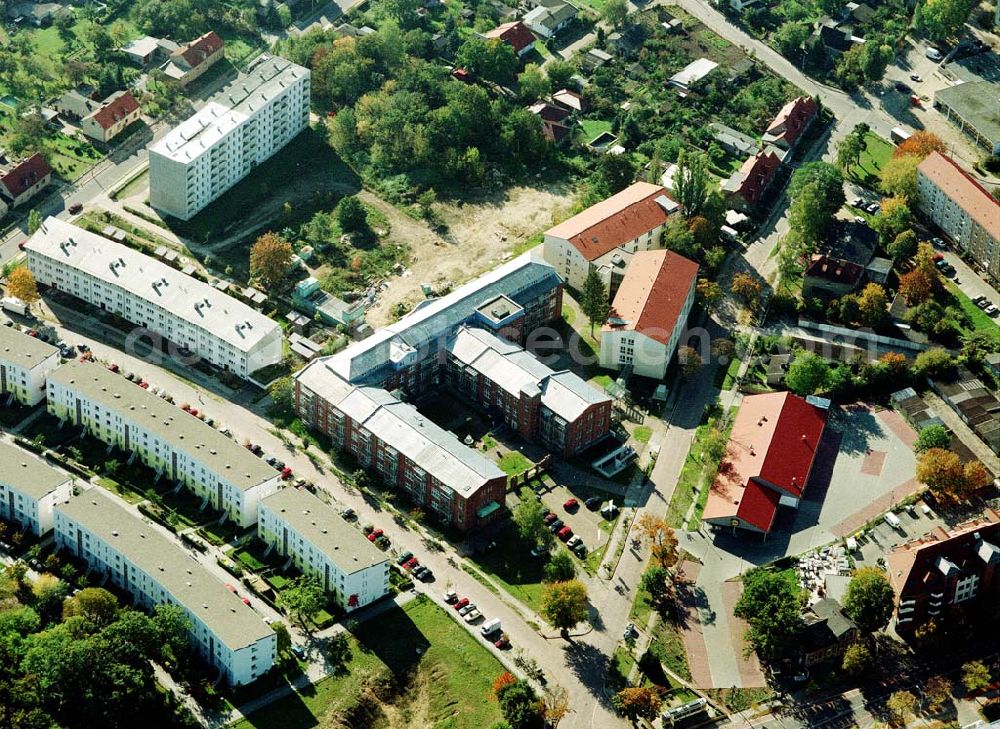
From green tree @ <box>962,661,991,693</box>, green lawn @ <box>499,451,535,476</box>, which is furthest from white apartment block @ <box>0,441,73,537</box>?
green tree @ <box>962,661,991,693</box>

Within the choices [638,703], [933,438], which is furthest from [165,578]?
[933,438]

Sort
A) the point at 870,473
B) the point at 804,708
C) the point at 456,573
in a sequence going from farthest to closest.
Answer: the point at 870,473
the point at 456,573
the point at 804,708

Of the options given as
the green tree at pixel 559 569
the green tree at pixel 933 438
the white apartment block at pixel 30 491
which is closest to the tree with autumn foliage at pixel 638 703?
the green tree at pixel 559 569

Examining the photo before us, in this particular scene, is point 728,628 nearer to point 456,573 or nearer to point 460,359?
point 456,573

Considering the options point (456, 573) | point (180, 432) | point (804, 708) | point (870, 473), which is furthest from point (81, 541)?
point (870, 473)

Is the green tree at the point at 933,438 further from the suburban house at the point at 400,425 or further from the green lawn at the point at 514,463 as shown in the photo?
the green lawn at the point at 514,463

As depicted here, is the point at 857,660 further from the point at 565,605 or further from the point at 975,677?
the point at 565,605

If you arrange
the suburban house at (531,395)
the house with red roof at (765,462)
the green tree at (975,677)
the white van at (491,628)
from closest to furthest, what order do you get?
1. the green tree at (975,677)
2. the white van at (491,628)
3. the house with red roof at (765,462)
4. the suburban house at (531,395)
